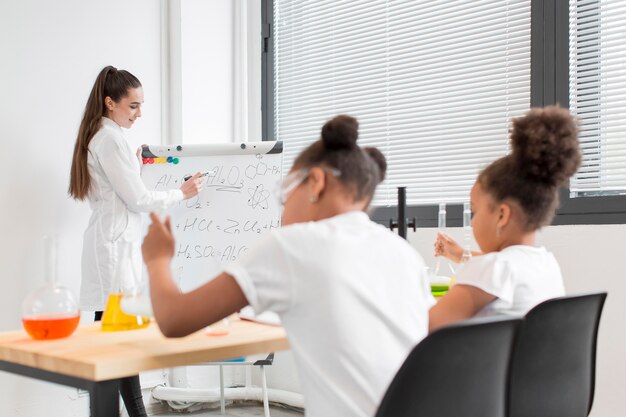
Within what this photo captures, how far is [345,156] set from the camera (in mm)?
1453

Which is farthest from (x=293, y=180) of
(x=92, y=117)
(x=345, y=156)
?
(x=92, y=117)

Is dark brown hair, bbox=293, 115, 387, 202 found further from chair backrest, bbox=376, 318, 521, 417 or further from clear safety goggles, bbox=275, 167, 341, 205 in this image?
chair backrest, bbox=376, 318, 521, 417

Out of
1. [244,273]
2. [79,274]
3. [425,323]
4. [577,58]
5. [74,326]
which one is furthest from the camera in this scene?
[79,274]

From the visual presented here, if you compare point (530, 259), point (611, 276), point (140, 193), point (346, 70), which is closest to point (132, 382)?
point (140, 193)

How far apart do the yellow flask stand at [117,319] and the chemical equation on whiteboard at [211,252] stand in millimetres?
1719

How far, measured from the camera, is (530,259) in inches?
68.8

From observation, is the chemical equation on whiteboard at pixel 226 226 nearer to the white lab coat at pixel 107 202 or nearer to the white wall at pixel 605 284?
the white lab coat at pixel 107 202

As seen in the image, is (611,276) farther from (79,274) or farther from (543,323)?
(79,274)

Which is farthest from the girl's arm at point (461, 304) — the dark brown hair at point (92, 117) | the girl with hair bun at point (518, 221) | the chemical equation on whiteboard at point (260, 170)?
the dark brown hair at point (92, 117)

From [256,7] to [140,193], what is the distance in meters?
1.86

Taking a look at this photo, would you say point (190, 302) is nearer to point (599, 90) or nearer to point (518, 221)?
point (518, 221)

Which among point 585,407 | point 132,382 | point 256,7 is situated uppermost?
point 256,7

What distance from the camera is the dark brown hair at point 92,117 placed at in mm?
3303

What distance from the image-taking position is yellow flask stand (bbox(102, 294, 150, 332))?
171 cm
